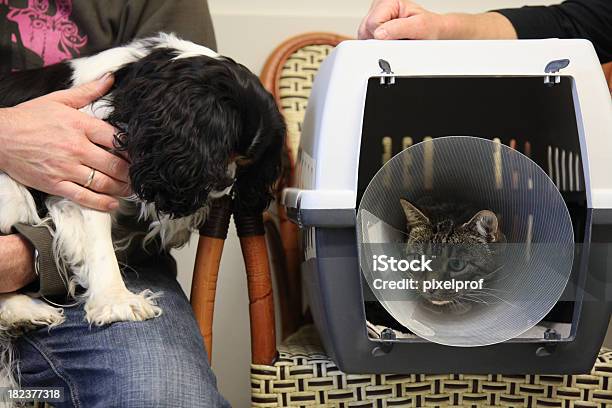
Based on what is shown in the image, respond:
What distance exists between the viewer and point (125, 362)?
41.9 inches

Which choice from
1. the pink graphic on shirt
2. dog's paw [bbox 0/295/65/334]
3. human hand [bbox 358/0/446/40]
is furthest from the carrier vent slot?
the pink graphic on shirt

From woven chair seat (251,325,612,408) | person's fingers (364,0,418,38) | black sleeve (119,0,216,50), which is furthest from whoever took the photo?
black sleeve (119,0,216,50)

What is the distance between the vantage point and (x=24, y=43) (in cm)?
142

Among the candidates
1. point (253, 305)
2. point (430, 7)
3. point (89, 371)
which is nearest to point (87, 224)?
point (89, 371)

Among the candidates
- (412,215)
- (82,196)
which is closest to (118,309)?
(82,196)

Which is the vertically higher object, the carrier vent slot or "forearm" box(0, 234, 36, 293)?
the carrier vent slot

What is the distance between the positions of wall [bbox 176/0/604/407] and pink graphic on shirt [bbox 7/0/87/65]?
621 mm

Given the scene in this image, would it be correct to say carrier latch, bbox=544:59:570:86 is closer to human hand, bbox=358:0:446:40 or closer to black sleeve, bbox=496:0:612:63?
human hand, bbox=358:0:446:40

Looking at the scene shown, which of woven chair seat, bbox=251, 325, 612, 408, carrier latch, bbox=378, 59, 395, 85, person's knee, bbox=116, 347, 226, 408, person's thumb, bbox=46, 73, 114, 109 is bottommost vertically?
woven chair seat, bbox=251, 325, 612, 408

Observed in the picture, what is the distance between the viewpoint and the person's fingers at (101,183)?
3.87 ft

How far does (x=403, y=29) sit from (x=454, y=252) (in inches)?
17.9

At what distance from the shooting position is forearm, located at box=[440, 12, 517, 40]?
4.65 ft

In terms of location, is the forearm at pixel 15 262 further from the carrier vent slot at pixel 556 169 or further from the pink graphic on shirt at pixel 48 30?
Answer: the carrier vent slot at pixel 556 169

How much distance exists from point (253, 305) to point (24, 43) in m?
0.71
